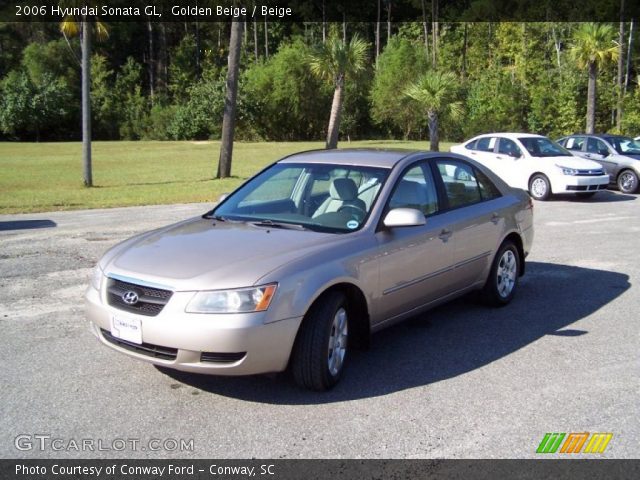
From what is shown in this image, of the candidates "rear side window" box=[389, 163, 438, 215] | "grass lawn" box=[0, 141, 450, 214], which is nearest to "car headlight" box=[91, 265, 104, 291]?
"rear side window" box=[389, 163, 438, 215]

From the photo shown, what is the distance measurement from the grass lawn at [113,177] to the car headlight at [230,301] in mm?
12772

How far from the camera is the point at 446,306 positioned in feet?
22.5

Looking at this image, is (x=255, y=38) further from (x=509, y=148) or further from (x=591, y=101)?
(x=509, y=148)

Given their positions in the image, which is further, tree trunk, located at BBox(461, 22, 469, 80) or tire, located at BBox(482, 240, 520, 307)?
tree trunk, located at BBox(461, 22, 469, 80)

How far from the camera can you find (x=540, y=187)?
16.9 meters

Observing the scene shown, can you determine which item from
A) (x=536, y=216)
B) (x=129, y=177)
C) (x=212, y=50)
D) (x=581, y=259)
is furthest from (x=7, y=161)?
(x=212, y=50)

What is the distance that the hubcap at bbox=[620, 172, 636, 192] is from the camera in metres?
18.2

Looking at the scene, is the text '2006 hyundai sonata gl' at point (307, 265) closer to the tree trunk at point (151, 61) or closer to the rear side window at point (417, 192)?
the rear side window at point (417, 192)

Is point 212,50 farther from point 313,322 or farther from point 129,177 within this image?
point 313,322

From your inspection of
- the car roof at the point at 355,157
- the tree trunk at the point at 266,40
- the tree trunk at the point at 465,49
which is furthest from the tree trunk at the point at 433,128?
the tree trunk at the point at 266,40

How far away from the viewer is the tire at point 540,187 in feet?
54.9

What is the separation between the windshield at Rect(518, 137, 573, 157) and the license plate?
14.6 m

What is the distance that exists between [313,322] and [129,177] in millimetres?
26036

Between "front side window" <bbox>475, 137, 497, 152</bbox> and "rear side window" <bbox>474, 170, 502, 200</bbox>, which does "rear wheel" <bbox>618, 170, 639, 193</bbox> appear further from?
"rear side window" <bbox>474, 170, 502, 200</bbox>
